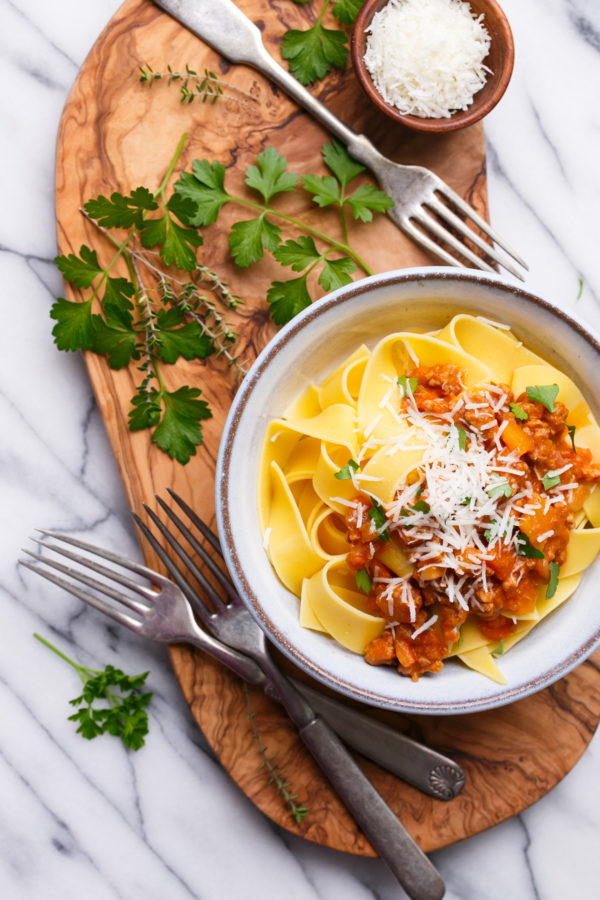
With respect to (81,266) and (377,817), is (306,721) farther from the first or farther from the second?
(81,266)

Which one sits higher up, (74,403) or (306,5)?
(306,5)

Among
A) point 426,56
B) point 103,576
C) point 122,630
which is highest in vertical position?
point 426,56

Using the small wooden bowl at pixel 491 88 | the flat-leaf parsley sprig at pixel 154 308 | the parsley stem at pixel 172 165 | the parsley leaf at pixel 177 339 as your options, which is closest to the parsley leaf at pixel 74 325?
the flat-leaf parsley sprig at pixel 154 308

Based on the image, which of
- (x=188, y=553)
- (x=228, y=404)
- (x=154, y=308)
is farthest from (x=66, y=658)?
(x=154, y=308)

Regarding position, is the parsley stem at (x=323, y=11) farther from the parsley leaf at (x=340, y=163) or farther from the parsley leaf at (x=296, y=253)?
the parsley leaf at (x=296, y=253)

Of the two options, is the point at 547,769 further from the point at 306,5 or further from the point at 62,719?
the point at 306,5

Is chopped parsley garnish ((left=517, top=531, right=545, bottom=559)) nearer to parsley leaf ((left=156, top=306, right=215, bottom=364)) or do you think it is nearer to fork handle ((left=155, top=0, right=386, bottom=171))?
parsley leaf ((left=156, top=306, right=215, bottom=364))

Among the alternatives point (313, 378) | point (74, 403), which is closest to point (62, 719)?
point (74, 403)
